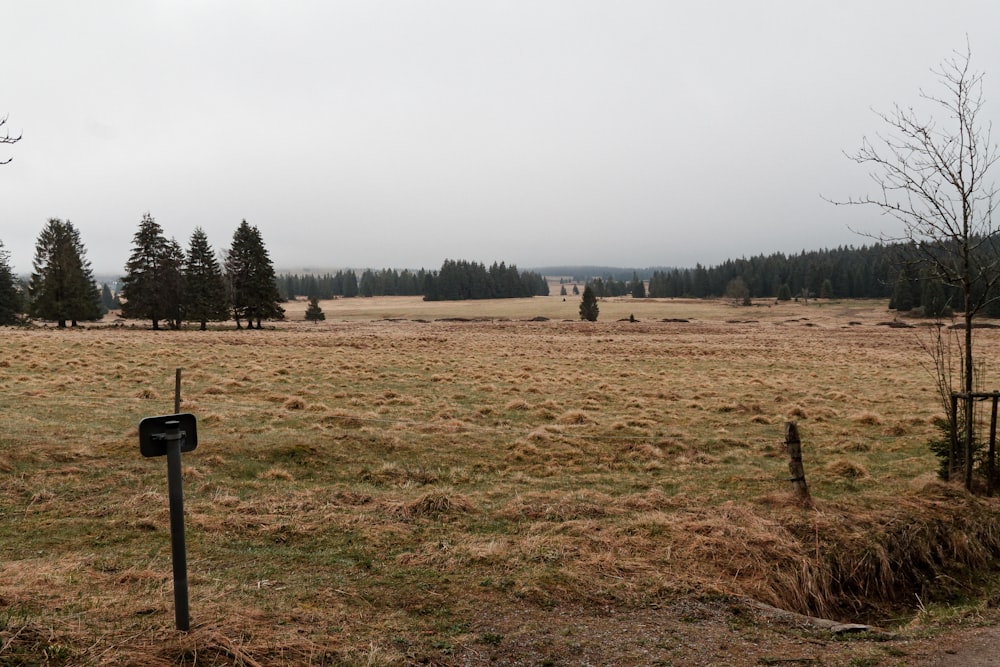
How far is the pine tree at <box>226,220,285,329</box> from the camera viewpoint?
59.3 m

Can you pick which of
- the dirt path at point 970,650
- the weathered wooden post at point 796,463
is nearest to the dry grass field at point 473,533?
the dirt path at point 970,650

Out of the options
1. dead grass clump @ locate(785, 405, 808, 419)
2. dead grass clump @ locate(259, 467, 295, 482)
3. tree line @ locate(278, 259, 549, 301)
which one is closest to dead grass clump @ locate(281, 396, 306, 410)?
dead grass clump @ locate(259, 467, 295, 482)

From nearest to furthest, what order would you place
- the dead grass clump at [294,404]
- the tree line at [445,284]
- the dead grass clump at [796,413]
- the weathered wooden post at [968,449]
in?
the weathered wooden post at [968,449]
the dead grass clump at [294,404]
the dead grass clump at [796,413]
the tree line at [445,284]

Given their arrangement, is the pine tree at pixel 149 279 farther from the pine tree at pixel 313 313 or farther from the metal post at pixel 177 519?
the metal post at pixel 177 519

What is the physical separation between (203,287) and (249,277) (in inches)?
177

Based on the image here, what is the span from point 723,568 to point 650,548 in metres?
0.91

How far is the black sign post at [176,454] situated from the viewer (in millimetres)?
4418

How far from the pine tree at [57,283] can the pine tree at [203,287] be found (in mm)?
9651

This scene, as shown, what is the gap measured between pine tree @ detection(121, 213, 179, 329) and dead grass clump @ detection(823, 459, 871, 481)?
190 feet

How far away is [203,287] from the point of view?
187 ft

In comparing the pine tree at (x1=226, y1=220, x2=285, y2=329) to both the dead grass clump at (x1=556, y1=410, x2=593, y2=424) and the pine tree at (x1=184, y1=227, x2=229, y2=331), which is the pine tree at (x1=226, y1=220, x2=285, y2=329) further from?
the dead grass clump at (x1=556, y1=410, x2=593, y2=424)

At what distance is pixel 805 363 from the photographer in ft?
115

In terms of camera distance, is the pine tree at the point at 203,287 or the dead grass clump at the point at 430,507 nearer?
the dead grass clump at the point at 430,507

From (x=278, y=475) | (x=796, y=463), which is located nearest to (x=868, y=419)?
(x=796, y=463)
